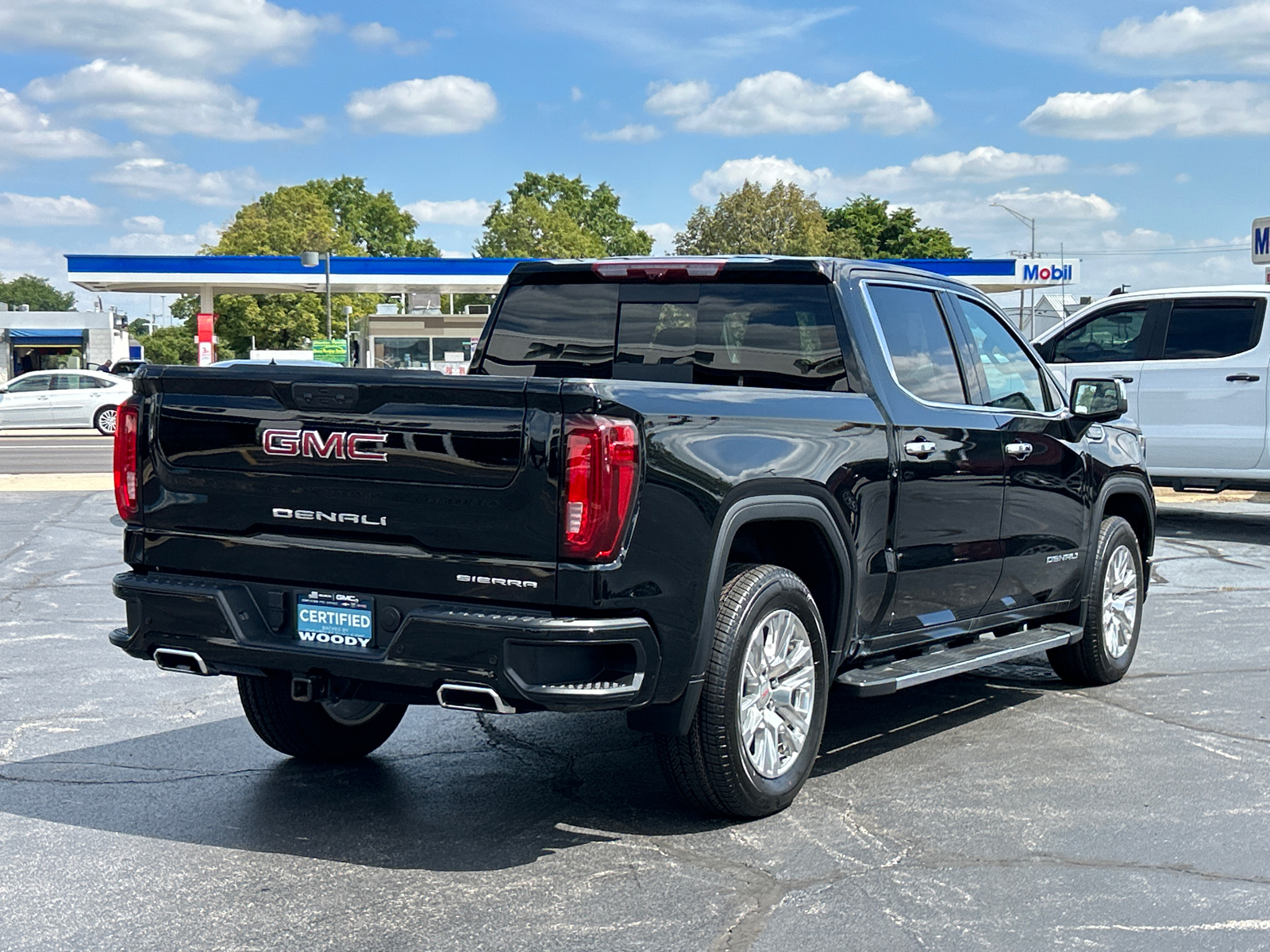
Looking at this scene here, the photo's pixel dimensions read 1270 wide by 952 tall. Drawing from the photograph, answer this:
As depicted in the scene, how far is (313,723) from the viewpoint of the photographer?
5766 millimetres

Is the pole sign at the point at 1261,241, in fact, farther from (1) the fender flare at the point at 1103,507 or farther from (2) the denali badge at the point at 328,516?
(2) the denali badge at the point at 328,516

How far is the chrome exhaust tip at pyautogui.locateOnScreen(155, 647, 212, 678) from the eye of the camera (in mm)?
4918

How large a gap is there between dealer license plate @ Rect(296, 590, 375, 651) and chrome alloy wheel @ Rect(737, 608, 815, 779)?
125 centimetres

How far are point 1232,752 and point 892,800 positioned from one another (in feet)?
5.63

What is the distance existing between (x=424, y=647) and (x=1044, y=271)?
52093mm

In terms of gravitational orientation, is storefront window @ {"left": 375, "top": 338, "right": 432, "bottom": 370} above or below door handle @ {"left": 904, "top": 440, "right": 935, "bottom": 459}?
below

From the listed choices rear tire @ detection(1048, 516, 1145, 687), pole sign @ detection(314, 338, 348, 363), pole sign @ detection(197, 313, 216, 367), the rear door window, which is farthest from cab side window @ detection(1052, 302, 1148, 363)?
pole sign @ detection(314, 338, 348, 363)

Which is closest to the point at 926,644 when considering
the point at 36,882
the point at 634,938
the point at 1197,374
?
the point at 634,938

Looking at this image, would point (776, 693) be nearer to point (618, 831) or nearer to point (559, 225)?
point (618, 831)

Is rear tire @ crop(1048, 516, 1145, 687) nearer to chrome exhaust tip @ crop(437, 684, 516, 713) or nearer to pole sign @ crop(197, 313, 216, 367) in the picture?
chrome exhaust tip @ crop(437, 684, 516, 713)

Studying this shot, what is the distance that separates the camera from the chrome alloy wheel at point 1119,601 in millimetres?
7469

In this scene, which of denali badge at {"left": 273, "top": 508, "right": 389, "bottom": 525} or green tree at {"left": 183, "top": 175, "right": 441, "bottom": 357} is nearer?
denali badge at {"left": 273, "top": 508, "right": 389, "bottom": 525}

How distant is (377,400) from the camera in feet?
15.1

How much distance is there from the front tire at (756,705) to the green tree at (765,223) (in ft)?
215
